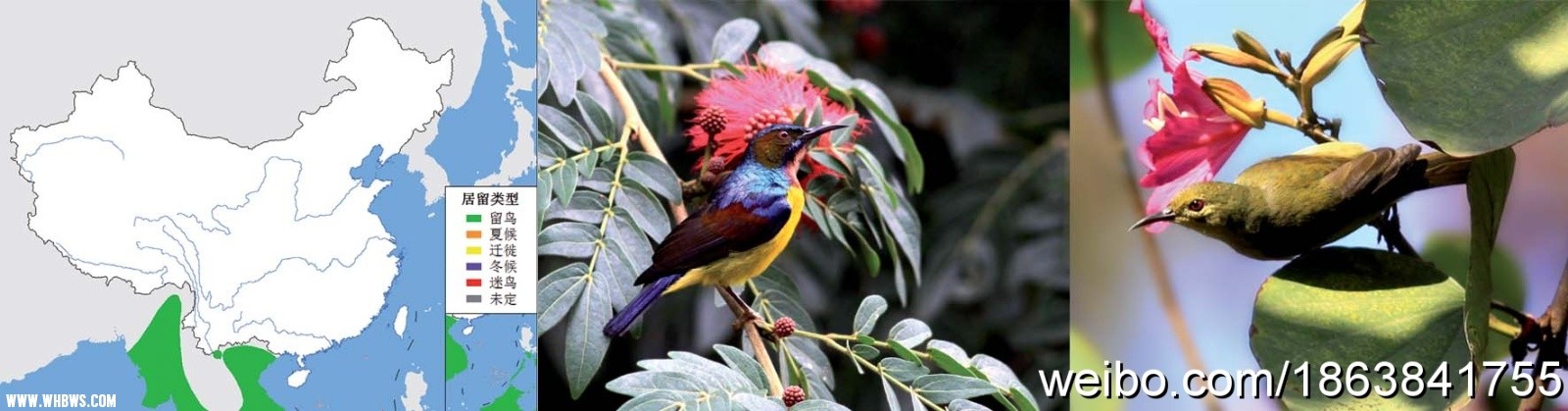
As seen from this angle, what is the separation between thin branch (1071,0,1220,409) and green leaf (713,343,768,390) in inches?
14.2

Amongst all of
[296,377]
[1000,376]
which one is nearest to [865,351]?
[1000,376]

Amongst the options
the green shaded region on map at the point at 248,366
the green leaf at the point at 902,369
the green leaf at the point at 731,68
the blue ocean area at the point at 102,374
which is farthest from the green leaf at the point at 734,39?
the blue ocean area at the point at 102,374

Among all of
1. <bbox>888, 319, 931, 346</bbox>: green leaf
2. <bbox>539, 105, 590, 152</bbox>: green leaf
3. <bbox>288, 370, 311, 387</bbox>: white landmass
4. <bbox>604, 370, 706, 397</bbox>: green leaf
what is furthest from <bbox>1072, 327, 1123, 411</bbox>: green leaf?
<bbox>288, 370, 311, 387</bbox>: white landmass

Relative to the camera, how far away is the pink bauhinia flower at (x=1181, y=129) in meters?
1.00

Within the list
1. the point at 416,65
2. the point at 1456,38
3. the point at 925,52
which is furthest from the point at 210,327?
the point at 1456,38

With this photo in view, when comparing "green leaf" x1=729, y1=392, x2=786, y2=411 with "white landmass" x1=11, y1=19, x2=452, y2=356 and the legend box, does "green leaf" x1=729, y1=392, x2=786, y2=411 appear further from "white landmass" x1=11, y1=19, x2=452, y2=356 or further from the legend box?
"white landmass" x1=11, y1=19, x2=452, y2=356

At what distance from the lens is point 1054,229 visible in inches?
56.5

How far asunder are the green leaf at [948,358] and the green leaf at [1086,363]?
11cm

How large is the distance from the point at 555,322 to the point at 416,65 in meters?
0.31

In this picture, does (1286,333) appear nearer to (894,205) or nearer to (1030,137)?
(894,205)

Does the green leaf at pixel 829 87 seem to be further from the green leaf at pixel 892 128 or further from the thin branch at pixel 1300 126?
the thin branch at pixel 1300 126

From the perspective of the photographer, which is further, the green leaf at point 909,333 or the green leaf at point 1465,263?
the green leaf at point 909,333

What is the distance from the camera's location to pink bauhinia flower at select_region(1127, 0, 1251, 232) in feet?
3.27

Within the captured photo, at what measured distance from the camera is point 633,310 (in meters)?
1.16
